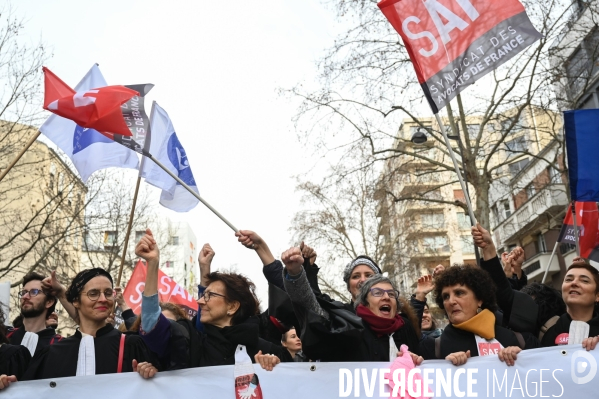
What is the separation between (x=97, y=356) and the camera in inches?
161

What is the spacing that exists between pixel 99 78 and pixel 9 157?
10.6m

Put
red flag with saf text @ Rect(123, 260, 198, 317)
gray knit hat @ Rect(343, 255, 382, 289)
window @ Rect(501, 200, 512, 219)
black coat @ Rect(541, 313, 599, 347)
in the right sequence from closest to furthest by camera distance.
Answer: black coat @ Rect(541, 313, 599, 347) < gray knit hat @ Rect(343, 255, 382, 289) < red flag with saf text @ Rect(123, 260, 198, 317) < window @ Rect(501, 200, 512, 219)

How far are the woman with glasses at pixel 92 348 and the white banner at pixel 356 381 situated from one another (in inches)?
4.5

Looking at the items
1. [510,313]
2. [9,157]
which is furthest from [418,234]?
[510,313]

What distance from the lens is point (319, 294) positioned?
423cm

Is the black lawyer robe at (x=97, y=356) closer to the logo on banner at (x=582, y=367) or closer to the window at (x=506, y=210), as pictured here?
the logo on banner at (x=582, y=367)

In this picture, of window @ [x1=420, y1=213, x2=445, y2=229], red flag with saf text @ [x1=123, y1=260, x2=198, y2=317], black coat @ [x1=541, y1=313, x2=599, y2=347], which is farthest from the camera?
window @ [x1=420, y1=213, x2=445, y2=229]

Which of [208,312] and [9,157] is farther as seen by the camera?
[9,157]

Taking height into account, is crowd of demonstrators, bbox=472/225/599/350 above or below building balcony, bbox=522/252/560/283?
below

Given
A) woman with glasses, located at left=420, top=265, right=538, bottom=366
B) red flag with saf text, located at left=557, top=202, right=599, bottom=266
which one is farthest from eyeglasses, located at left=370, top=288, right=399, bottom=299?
red flag with saf text, located at left=557, top=202, right=599, bottom=266

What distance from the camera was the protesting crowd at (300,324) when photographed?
154 inches

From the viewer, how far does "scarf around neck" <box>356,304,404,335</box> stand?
415cm

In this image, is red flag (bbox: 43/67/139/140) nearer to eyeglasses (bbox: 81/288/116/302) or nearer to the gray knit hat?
eyeglasses (bbox: 81/288/116/302)

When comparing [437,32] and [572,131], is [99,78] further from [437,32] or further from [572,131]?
Answer: [572,131]
